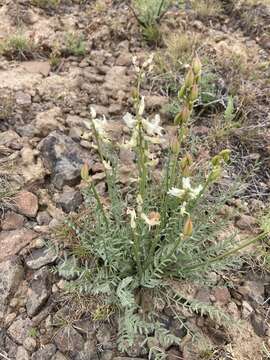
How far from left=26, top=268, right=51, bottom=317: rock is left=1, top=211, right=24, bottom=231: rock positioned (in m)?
0.32

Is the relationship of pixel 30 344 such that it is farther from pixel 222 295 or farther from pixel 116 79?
pixel 116 79

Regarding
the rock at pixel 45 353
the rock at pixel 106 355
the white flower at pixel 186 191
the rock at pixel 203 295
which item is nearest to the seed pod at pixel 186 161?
the white flower at pixel 186 191

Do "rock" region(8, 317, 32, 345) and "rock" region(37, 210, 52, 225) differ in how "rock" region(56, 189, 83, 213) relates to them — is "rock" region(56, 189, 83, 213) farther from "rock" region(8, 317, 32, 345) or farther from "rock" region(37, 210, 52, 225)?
"rock" region(8, 317, 32, 345)

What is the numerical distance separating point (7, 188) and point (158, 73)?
1.47 metres

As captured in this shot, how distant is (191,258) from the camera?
6.78 ft

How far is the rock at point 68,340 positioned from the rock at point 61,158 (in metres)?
0.84

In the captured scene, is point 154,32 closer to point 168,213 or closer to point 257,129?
point 257,129

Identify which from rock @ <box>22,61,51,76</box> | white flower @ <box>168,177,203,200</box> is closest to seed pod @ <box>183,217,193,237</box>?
white flower @ <box>168,177,203,200</box>

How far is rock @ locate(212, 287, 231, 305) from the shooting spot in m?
2.18

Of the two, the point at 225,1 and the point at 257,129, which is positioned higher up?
the point at 225,1

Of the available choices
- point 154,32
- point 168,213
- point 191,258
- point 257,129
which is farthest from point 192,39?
point 191,258

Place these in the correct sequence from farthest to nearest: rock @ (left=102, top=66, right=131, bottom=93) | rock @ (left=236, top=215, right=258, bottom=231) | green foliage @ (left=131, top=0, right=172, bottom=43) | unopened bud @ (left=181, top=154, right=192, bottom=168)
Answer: green foliage @ (left=131, top=0, right=172, bottom=43)
rock @ (left=102, top=66, right=131, bottom=93)
rock @ (left=236, top=215, right=258, bottom=231)
unopened bud @ (left=181, top=154, right=192, bottom=168)

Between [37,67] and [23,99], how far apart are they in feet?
1.35

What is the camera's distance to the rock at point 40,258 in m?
2.18
